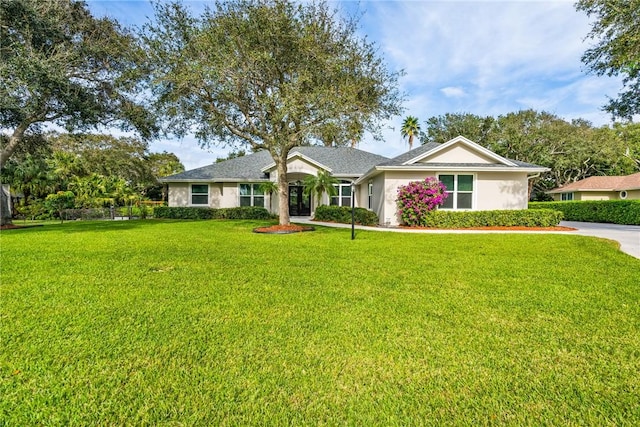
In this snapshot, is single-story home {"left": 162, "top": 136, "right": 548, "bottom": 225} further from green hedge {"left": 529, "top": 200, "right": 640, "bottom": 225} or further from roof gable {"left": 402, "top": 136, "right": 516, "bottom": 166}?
green hedge {"left": 529, "top": 200, "right": 640, "bottom": 225}

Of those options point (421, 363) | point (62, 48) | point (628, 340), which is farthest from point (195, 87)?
point (628, 340)

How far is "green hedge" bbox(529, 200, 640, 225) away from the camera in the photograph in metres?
16.4

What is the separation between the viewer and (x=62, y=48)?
12.6 metres

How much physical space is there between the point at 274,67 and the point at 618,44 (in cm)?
1195

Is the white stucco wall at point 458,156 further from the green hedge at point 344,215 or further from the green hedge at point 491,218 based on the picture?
the green hedge at point 344,215

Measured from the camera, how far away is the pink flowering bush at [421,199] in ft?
48.0

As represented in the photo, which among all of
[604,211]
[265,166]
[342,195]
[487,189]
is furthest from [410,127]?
[487,189]

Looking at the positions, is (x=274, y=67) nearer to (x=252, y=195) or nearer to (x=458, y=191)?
(x=458, y=191)

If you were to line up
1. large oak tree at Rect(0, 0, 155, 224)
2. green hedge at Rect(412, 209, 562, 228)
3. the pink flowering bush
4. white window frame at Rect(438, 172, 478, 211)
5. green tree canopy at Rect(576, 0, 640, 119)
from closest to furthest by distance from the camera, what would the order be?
green tree canopy at Rect(576, 0, 640, 119)
large oak tree at Rect(0, 0, 155, 224)
green hedge at Rect(412, 209, 562, 228)
the pink flowering bush
white window frame at Rect(438, 172, 478, 211)

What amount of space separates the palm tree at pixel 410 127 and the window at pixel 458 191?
30.1 meters

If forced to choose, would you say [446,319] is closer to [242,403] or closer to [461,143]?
[242,403]

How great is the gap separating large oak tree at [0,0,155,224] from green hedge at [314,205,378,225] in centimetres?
1056

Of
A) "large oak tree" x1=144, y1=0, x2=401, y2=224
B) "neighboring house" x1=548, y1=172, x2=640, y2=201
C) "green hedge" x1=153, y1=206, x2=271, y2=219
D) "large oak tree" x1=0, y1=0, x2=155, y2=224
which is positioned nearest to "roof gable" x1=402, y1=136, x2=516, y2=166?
"large oak tree" x1=144, y1=0, x2=401, y2=224

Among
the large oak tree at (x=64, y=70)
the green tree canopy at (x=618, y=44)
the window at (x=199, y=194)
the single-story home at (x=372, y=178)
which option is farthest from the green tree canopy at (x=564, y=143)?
the large oak tree at (x=64, y=70)
